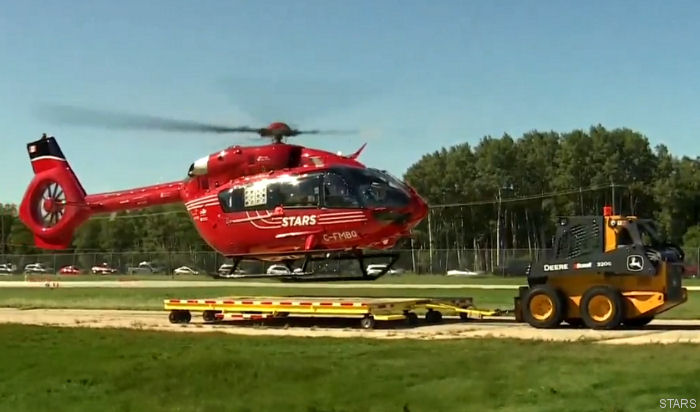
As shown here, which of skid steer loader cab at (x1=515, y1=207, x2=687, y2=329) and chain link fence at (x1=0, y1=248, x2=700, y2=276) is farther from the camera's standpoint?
chain link fence at (x1=0, y1=248, x2=700, y2=276)

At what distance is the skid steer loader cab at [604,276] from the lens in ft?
60.8

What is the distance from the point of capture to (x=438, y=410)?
31.6 ft

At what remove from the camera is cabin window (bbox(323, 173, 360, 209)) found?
888 inches

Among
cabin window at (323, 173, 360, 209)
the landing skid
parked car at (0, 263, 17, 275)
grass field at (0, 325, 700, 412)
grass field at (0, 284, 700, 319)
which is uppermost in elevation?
cabin window at (323, 173, 360, 209)

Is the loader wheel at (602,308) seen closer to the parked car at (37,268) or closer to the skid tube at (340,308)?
the skid tube at (340,308)

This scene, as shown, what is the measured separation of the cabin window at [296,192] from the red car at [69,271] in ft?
217

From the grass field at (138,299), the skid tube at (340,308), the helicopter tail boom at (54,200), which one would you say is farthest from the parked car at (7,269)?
the skid tube at (340,308)

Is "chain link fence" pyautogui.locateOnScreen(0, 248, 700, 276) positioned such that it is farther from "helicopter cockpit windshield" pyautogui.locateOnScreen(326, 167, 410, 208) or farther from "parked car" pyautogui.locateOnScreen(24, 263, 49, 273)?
"helicopter cockpit windshield" pyautogui.locateOnScreen(326, 167, 410, 208)

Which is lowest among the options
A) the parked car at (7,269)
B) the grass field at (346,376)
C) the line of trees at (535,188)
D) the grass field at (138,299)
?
the grass field at (346,376)

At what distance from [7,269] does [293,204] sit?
250 feet

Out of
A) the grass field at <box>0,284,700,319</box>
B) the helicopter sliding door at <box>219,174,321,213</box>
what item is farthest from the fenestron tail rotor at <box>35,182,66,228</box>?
the helicopter sliding door at <box>219,174,321,213</box>

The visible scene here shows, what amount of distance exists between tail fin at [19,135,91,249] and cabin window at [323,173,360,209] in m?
12.1

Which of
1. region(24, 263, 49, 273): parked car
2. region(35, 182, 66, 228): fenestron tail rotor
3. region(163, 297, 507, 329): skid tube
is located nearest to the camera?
region(163, 297, 507, 329): skid tube

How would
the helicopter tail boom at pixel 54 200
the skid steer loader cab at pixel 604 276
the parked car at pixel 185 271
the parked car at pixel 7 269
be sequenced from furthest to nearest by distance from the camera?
the parked car at pixel 7 269
the parked car at pixel 185 271
the helicopter tail boom at pixel 54 200
the skid steer loader cab at pixel 604 276
